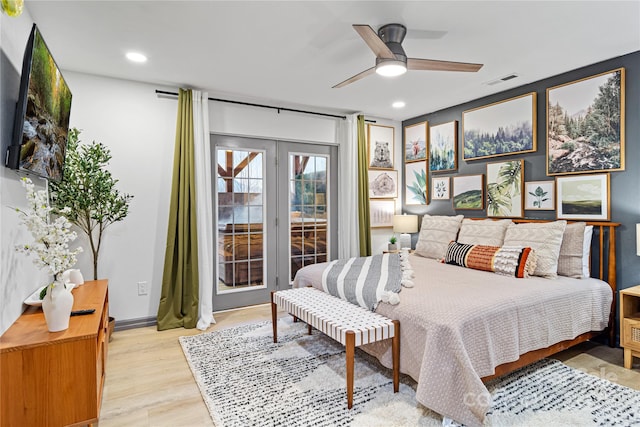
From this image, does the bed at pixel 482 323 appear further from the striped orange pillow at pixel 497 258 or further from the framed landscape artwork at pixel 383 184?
the framed landscape artwork at pixel 383 184

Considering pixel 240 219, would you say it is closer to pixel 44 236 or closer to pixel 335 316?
pixel 335 316

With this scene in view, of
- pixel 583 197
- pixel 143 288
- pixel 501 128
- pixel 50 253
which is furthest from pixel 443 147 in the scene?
pixel 50 253

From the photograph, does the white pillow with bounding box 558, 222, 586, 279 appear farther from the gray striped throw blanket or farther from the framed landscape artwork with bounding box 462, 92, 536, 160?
the gray striped throw blanket

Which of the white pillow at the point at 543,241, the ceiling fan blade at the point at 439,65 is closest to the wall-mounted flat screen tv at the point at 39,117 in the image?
the ceiling fan blade at the point at 439,65

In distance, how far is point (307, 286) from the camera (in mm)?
3611

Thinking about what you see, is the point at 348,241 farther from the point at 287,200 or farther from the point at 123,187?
the point at 123,187

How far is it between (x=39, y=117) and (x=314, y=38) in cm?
192

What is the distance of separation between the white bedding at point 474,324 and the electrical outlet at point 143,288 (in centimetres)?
249

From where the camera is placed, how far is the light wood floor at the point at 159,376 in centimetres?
223

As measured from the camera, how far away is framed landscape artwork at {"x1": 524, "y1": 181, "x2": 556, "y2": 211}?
3.66 meters

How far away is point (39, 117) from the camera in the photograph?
2125mm

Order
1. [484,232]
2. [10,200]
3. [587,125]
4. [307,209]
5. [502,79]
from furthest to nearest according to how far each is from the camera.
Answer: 1. [307,209]
2. [484,232]
3. [502,79]
4. [587,125]
5. [10,200]

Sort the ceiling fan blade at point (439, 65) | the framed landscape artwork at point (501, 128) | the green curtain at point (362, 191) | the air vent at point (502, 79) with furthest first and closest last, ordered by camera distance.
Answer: the green curtain at point (362, 191)
the framed landscape artwork at point (501, 128)
the air vent at point (502, 79)
the ceiling fan blade at point (439, 65)

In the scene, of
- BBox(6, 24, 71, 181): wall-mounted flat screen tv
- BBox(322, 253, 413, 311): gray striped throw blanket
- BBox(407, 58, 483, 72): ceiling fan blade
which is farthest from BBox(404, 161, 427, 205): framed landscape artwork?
BBox(6, 24, 71, 181): wall-mounted flat screen tv
